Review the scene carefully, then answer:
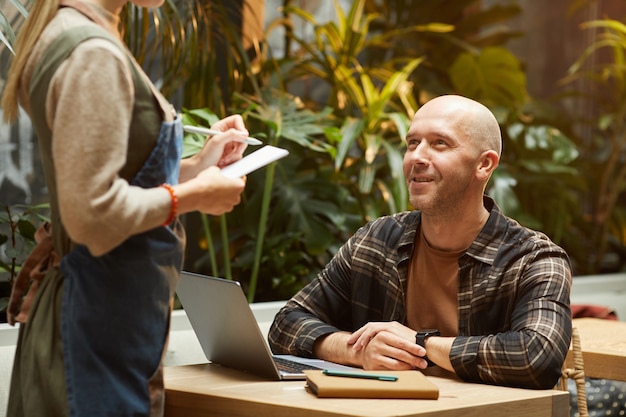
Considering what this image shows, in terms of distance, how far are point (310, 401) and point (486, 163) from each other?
93 centimetres

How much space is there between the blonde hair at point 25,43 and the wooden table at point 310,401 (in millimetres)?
638

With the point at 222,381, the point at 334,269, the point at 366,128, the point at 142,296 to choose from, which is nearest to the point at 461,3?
the point at 366,128

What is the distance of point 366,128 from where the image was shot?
422cm

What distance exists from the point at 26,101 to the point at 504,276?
1.18m

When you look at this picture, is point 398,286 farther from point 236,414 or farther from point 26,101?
point 26,101

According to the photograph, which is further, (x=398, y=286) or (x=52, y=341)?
(x=398, y=286)

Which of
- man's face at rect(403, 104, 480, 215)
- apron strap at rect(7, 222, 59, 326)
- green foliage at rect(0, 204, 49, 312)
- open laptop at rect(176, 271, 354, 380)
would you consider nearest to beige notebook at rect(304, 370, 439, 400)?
open laptop at rect(176, 271, 354, 380)

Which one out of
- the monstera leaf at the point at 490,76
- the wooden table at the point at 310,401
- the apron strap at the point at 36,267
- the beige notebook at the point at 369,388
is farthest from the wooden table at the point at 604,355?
the monstera leaf at the point at 490,76

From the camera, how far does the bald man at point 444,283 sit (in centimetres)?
209

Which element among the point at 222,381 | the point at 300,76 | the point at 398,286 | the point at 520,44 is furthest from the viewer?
the point at 520,44

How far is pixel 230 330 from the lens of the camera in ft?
6.64

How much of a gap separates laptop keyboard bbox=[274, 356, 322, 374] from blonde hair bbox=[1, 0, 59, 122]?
81 cm

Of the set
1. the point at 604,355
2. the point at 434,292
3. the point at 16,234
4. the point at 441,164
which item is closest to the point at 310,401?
the point at 434,292

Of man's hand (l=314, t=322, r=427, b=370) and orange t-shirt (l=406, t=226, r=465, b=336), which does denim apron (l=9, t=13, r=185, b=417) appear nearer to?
man's hand (l=314, t=322, r=427, b=370)
